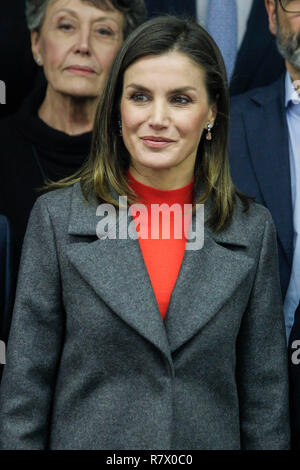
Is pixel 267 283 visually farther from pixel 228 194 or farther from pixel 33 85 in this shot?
pixel 33 85

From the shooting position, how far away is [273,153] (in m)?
2.86

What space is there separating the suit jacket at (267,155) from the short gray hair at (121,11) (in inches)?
18.5

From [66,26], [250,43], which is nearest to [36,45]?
[66,26]

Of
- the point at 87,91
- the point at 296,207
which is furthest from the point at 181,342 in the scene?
the point at 87,91

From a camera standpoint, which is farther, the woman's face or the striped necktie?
the striped necktie

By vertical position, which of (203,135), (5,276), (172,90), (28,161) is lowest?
(5,276)

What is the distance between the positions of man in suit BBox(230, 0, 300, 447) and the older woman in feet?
1.71

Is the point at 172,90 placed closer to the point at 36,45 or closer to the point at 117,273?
the point at 117,273

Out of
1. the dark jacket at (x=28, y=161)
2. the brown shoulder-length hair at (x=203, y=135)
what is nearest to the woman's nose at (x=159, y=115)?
→ the brown shoulder-length hair at (x=203, y=135)

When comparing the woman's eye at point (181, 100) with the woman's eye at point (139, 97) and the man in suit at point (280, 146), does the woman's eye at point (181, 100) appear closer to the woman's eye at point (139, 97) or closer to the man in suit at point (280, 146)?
the woman's eye at point (139, 97)

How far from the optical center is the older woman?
2.85 meters

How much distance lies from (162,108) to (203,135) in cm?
28

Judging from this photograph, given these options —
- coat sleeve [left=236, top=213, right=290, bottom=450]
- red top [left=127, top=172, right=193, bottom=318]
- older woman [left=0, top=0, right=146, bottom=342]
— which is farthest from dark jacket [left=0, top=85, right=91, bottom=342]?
coat sleeve [left=236, top=213, right=290, bottom=450]

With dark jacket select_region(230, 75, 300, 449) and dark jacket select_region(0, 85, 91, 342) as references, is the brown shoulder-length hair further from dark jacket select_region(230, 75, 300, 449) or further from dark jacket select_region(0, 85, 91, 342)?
dark jacket select_region(0, 85, 91, 342)
